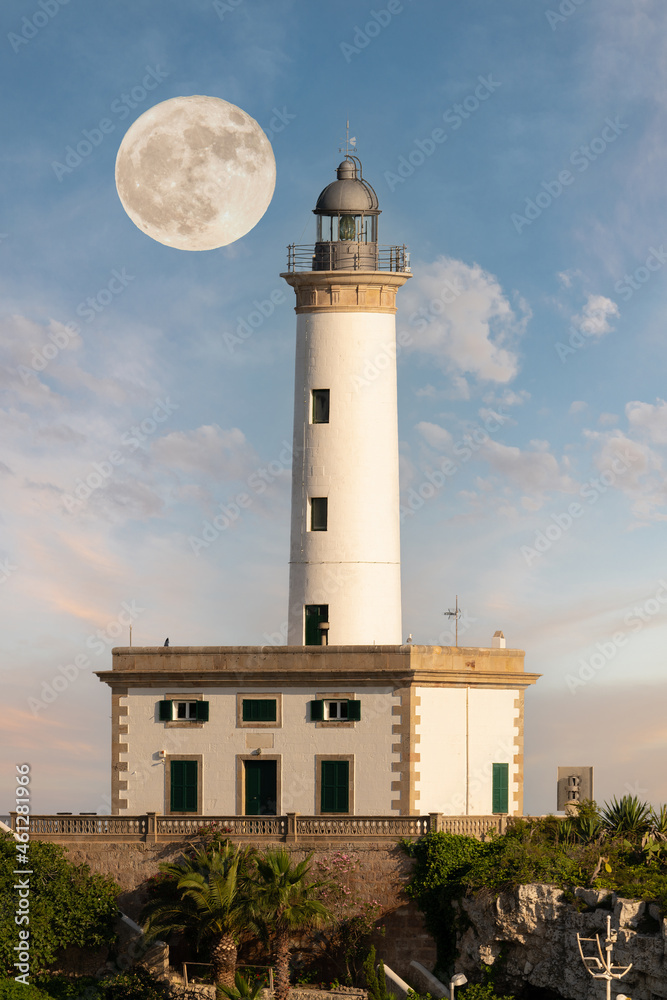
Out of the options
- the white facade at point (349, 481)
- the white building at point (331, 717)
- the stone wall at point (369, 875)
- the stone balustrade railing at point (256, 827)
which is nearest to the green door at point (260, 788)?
the white building at point (331, 717)

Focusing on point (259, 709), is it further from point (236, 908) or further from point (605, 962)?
point (605, 962)

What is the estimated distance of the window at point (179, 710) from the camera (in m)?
38.1

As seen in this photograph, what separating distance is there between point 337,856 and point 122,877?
16.5 feet

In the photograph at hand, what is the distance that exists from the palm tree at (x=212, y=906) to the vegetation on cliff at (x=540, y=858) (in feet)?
12.9

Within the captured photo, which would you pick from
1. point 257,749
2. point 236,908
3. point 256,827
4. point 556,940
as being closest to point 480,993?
point 556,940

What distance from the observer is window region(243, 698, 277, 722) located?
37750mm

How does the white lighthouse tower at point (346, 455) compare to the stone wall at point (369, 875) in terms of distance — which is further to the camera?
the white lighthouse tower at point (346, 455)

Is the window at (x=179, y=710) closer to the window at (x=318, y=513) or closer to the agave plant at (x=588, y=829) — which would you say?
the window at (x=318, y=513)

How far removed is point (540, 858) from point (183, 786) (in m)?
9.27

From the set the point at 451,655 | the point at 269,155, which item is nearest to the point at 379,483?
the point at 451,655

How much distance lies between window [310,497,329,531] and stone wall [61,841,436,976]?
9.20 meters

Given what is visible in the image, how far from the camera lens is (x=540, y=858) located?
33.3 meters

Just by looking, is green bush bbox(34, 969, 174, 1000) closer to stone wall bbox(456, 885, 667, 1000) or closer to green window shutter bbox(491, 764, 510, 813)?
stone wall bbox(456, 885, 667, 1000)

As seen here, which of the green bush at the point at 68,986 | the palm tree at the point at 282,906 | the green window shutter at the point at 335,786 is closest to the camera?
the palm tree at the point at 282,906
